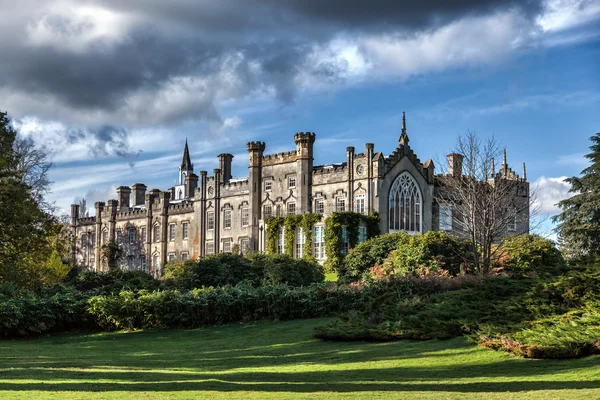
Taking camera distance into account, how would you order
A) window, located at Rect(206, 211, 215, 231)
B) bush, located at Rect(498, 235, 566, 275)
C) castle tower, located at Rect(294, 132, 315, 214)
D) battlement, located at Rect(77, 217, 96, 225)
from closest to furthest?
bush, located at Rect(498, 235, 566, 275), castle tower, located at Rect(294, 132, 315, 214), window, located at Rect(206, 211, 215, 231), battlement, located at Rect(77, 217, 96, 225)

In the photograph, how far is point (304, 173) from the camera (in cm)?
5881

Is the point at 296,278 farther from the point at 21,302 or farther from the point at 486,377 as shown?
the point at 486,377

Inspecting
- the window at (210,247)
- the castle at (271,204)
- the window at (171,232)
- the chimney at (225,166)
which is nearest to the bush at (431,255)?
the castle at (271,204)

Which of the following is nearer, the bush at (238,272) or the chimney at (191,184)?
the bush at (238,272)

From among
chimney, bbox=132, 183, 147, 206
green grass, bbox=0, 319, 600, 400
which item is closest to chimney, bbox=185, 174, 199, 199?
chimney, bbox=132, 183, 147, 206

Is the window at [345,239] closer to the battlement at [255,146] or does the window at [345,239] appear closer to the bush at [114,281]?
the battlement at [255,146]

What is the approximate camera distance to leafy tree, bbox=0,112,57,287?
1150 inches

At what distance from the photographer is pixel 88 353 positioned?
66.1 feet

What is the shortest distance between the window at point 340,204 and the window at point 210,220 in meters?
14.5

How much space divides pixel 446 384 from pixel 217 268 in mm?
21789

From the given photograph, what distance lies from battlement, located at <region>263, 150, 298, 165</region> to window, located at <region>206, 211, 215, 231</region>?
7917 millimetres

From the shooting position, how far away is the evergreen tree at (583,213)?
4531 cm

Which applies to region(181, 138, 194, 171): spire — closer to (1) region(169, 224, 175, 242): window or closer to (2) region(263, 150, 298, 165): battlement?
(1) region(169, 224, 175, 242): window

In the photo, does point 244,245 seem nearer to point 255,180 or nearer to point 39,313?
point 255,180
